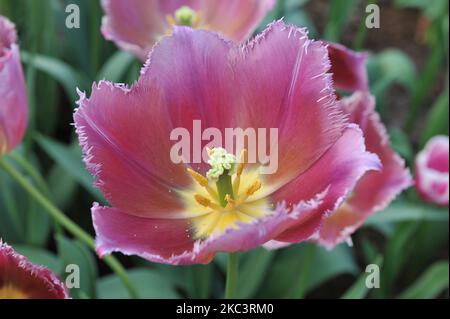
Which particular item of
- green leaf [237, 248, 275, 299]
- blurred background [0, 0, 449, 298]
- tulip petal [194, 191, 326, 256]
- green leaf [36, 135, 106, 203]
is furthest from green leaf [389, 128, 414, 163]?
tulip petal [194, 191, 326, 256]

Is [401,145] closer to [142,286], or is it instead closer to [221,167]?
[142,286]

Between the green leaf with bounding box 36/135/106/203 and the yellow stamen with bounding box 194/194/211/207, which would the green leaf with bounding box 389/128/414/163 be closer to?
the green leaf with bounding box 36/135/106/203

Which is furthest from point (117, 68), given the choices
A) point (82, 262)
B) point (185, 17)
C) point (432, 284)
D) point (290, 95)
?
point (290, 95)

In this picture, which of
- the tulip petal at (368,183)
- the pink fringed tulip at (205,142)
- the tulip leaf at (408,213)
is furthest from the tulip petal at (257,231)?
the tulip leaf at (408,213)

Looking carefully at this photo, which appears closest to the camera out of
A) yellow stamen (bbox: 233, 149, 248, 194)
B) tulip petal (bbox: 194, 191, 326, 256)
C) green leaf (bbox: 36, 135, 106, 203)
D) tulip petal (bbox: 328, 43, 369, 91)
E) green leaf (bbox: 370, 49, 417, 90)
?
tulip petal (bbox: 194, 191, 326, 256)

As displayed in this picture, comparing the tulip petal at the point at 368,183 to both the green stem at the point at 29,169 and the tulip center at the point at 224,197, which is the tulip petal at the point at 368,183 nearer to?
the tulip center at the point at 224,197

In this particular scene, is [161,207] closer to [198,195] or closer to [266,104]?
[198,195]
